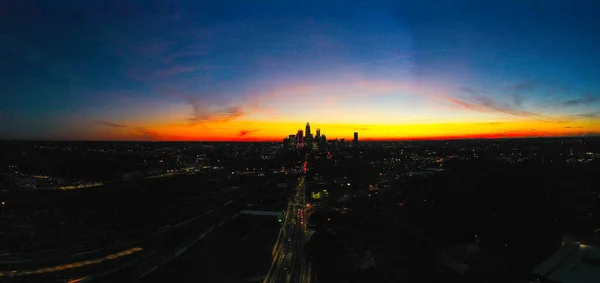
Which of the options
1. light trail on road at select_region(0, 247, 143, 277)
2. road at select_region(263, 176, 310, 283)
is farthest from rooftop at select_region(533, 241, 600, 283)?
light trail on road at select_region(0, 247, 143, 277)

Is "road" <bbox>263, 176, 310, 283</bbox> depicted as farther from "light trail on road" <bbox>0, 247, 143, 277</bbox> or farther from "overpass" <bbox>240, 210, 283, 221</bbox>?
"light trail on road" <bbox>0, 247, 143, 277</bbox>

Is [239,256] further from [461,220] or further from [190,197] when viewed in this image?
[190,197]

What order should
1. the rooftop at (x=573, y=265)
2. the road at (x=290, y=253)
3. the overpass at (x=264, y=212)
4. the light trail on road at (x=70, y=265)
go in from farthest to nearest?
the overpass at (x=264, y=212) → the light trail on road at (x=70, y=265) → the road at (x=290, y=253) → the rooftop at (x=573, y=265)

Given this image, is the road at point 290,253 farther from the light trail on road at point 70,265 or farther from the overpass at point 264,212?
the light trail on road at point 70,265

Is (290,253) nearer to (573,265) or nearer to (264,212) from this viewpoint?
(264,212)

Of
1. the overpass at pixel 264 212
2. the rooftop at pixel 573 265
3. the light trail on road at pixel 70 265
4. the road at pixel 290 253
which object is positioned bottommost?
the light trail on road at pixel 70 265

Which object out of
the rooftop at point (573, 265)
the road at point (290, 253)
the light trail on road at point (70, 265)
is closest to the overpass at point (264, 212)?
the road at point (290, 253)

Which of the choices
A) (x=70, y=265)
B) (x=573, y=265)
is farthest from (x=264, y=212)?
(x=573, y=265)

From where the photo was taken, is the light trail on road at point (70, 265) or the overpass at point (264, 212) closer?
the light trail on road at point (70, 265)

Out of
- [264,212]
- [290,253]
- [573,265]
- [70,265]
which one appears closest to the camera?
[573,265]
